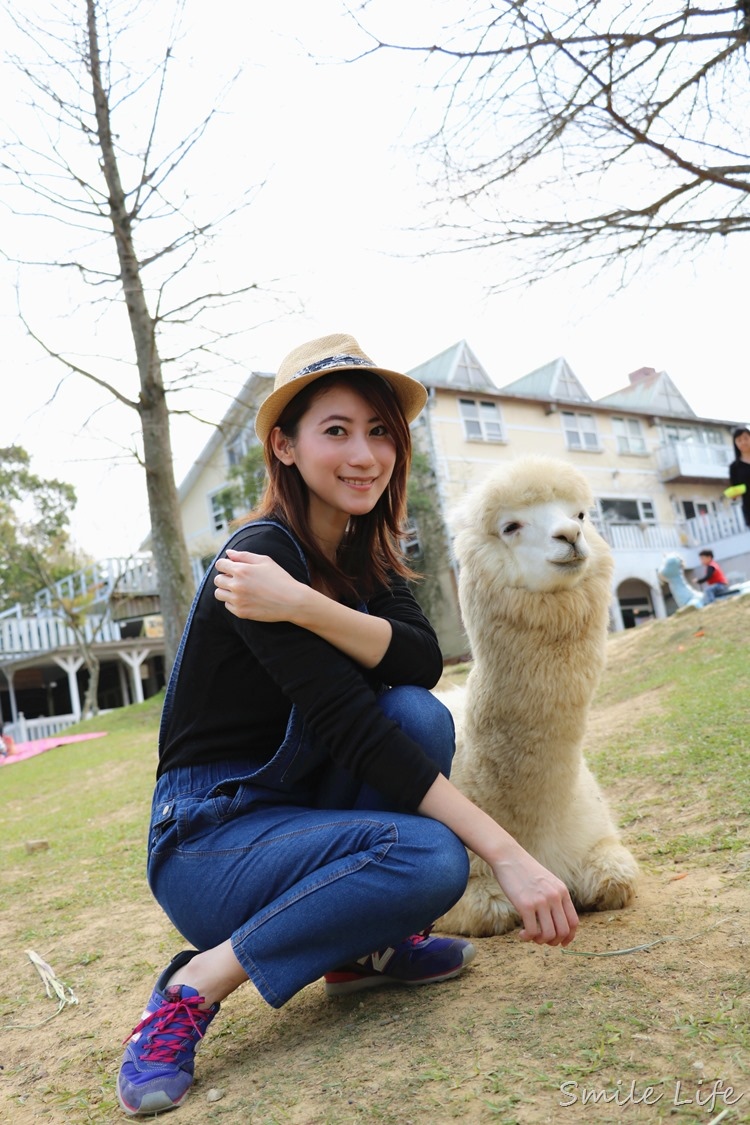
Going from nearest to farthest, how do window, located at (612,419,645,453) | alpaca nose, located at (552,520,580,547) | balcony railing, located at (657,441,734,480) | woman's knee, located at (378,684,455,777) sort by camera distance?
woman's knee, located at (378,684,455,777)
alpaca nose, located at (552,520,580,547)
window, located at (612,419,645,453)
balcony railing, located at (657,441,734,480)

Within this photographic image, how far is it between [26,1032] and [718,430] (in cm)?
3481

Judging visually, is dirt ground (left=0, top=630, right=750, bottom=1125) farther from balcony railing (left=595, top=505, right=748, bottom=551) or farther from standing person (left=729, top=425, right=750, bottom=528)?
balcony railing (left=595, top=505, right=748, bottom=551)

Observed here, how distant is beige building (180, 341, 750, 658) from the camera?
22250 millimetres

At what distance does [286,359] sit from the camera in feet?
7.17

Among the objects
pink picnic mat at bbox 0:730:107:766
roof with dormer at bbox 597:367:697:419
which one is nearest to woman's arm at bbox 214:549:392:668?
pink picnic mat at bbox 0:730:107:766

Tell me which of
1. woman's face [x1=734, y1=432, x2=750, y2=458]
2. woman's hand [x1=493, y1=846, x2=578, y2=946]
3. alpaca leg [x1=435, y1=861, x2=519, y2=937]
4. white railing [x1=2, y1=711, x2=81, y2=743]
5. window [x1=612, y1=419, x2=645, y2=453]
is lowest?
white railing [x1=2, y1=711, x2=81, y2=743]

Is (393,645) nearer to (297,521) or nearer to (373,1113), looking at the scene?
(297,521)

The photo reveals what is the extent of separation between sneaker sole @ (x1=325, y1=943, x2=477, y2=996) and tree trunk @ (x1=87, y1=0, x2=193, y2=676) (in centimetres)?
729

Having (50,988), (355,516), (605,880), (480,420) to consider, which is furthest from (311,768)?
(480,420)

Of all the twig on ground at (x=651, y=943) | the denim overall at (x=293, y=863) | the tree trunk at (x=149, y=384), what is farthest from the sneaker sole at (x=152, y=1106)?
the tree trunk at (x=149, y=384)

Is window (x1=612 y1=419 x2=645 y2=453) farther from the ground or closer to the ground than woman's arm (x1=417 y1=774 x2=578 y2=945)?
farther from the ground

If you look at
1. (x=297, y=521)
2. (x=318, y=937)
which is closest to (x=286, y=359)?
(x=297, y=521)

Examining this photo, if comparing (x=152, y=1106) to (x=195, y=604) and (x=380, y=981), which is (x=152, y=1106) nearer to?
(x=380, y=981)

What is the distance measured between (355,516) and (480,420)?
2180cm
